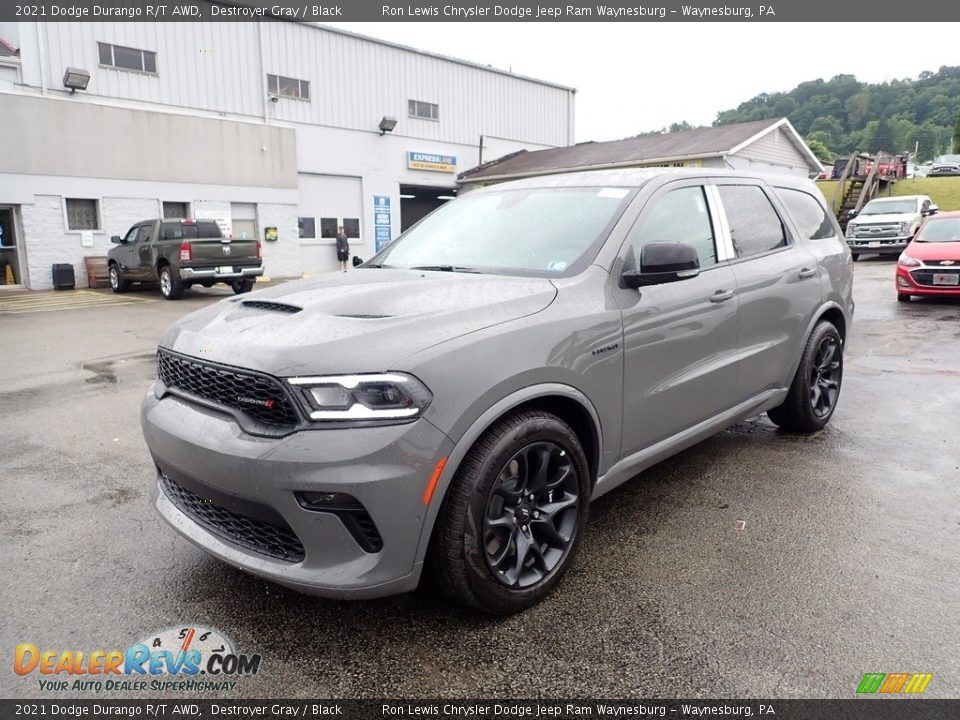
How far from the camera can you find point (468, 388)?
239 cm

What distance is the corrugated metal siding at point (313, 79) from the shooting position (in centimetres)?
1958

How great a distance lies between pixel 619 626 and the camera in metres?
2.62

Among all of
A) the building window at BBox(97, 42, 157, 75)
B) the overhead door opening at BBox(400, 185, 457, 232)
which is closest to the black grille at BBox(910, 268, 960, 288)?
the overhead door opening at BBox(400, 185, 457, 232)

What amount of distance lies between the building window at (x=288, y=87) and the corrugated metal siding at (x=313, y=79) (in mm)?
185

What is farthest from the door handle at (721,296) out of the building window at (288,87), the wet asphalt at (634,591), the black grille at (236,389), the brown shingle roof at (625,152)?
the building window at (288,87)

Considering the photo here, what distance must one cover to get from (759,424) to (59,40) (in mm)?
21100

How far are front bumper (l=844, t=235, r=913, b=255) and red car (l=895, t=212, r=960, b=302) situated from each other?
774 cm

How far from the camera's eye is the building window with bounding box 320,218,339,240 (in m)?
24.8

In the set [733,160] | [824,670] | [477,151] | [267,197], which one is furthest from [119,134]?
[824,670]

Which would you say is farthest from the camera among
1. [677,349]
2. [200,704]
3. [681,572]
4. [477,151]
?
[477,151]

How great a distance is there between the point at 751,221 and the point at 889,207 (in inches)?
782

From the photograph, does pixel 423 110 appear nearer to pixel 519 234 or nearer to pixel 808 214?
pixel 808 214

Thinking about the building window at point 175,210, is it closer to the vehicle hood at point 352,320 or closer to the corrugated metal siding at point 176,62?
the corrugated metal siding at point 176,62

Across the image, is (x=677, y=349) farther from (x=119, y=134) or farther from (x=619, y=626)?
(x=119, y=134)
